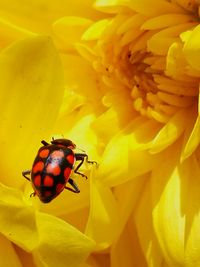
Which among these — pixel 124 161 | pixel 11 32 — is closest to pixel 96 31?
pixel 11 32

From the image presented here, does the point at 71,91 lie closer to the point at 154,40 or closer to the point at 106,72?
the point at 106,72

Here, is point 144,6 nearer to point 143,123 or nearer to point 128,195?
point 143,123

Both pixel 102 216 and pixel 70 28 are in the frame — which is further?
pixel 70 28

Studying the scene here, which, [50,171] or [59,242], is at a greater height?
[50,171]

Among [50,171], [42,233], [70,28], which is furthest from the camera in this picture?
[70,28]

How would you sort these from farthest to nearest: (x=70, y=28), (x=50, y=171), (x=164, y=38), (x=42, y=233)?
A: (x=70, y=28) → (x=164, y=38) → (x=50, y=171) → (x=42, y=233)

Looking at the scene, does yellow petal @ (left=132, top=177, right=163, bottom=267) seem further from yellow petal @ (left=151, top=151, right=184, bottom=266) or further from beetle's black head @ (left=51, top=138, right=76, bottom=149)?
beetle's black head @ (left=51, top=138, right=76, bottom=149)

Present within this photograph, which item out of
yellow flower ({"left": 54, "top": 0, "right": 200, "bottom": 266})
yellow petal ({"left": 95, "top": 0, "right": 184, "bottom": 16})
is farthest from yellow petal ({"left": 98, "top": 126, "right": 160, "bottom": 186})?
yellow petal ({"left": 95, "top": 0, "right": 184, "bottom": 16})
